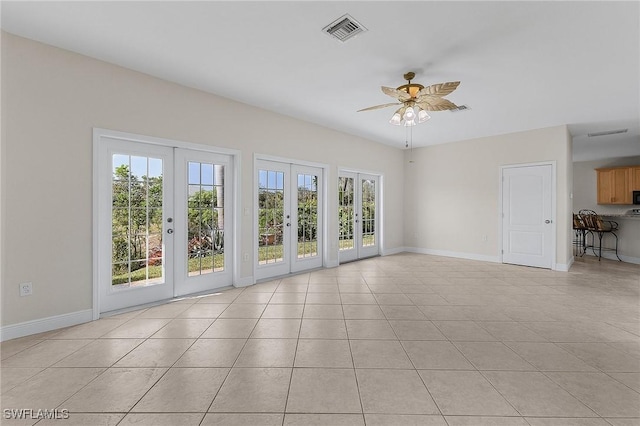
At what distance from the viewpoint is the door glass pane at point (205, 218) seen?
3.85 metres

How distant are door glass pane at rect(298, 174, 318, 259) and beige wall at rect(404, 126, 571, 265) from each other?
3.24 meters

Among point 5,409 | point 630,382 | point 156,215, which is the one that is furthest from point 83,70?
point 630,382

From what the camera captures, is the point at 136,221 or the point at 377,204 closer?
the point at 136,221

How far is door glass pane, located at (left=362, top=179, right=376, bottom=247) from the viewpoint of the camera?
6.63 m

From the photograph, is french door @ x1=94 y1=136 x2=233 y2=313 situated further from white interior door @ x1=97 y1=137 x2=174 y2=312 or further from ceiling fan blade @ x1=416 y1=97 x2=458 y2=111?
ceiling fan blade @ x1=416 y1=97 x2=458 y2=111

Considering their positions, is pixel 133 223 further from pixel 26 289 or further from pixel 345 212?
pixel 345 212

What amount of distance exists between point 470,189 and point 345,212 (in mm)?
3041

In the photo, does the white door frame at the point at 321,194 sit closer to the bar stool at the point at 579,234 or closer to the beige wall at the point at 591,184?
the bar stool at the point at 579,234

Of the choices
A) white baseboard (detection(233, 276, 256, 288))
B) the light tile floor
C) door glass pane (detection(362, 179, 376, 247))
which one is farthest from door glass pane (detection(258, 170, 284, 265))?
door glass pane (detection(362, 179, 376, 247))

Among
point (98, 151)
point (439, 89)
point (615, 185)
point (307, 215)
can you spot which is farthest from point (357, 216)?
point (615, 185)

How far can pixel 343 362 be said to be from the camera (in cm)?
216

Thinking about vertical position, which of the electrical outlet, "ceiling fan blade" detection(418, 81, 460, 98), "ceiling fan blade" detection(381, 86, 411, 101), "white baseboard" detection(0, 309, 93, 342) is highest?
"ceiling fan blade" detection(381, 86, 411, 101)

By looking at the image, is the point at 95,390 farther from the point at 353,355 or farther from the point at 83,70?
the point at 83,70

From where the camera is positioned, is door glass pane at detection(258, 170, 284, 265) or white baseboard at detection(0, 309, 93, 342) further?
door glass pane at detection(258, 170, 284, 265)
